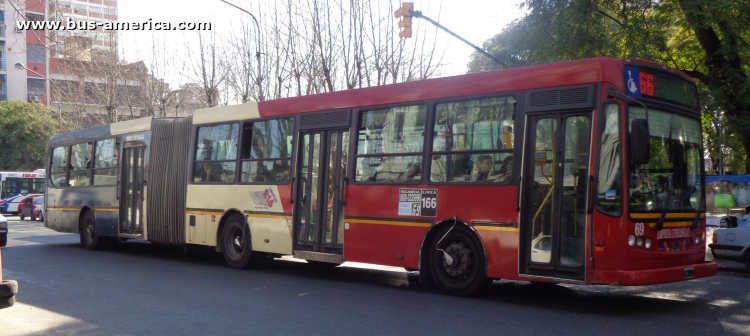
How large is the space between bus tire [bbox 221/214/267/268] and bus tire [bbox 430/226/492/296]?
417 centimetres

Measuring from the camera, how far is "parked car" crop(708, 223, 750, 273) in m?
12.3

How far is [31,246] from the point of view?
17625 millimetres

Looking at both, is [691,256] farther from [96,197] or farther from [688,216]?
[96,197]

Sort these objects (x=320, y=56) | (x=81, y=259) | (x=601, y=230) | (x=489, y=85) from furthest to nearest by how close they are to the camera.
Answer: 1. (x=320, y=56)
2. (x=81, y=259)
3. (x=489, y=85)
4. (x=601, y=230)

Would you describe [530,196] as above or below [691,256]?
above

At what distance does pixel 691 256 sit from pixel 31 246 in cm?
1576

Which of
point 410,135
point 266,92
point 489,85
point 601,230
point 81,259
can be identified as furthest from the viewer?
point 266,92

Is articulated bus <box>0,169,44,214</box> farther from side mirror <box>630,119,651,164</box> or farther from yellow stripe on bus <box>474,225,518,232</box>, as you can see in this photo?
side mirror <box>630,119,651,164</box>

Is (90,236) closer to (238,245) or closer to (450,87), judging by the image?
(238,245)

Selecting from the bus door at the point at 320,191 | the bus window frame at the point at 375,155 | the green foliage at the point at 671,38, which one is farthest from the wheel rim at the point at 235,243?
the green foliage at the point at 671,38

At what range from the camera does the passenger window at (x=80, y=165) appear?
655 inches

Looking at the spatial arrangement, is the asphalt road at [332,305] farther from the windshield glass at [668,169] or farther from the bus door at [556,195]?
the windshield glass at [668,169]

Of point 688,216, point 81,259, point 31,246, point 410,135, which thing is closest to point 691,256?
point 688,216

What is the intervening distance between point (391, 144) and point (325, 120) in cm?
153
